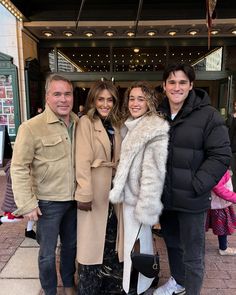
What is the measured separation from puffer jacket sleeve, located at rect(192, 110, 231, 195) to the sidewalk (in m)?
1.31

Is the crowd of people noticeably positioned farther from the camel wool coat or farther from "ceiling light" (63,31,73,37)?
"ceiling light" (63,31,73,37)

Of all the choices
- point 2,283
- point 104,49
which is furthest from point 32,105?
point 2,283

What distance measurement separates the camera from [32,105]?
7.76 m

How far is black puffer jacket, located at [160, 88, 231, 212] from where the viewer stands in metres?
1.95

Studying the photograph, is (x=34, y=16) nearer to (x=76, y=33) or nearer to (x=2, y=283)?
(x=76, y=33)

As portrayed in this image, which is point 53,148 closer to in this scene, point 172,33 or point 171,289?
point 171,289

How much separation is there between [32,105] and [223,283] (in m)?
6.58

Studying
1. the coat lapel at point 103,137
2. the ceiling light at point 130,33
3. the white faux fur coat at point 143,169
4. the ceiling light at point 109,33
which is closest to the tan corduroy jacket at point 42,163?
the coat lapel at point 103,137

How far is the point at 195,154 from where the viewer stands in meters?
1.99

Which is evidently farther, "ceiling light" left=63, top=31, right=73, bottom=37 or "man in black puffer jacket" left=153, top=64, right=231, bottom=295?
"ceiling light" left=63, top=31, right=73, bottom=37

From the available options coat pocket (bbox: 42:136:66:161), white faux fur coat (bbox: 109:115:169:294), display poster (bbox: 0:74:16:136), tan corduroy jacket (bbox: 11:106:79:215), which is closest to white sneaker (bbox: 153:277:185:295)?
white faux fur coat (bbox: 109:115:169:294)

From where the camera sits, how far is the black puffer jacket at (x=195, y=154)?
195cm

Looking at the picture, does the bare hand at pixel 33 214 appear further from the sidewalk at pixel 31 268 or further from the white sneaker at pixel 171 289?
the white sneaker at pixel 171 289

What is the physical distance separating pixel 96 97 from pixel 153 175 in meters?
0.79
